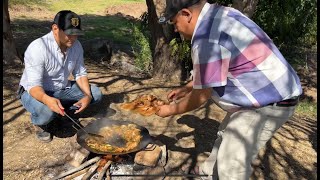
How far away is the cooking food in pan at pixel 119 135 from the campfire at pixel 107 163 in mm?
142

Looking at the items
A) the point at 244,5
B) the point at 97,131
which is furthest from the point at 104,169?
the point at 244,5

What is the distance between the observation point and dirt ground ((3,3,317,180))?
156 inches

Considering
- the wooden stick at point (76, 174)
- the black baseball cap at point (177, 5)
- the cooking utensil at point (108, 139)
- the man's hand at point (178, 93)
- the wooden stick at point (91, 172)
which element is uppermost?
the black baseball cap at point (177, 5)

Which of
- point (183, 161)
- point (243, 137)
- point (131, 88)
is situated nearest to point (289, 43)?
point (131, 88)

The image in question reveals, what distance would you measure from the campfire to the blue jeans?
576 millimetres

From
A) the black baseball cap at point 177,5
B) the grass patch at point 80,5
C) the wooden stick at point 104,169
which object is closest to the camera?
the black baseball cap at point 177,5

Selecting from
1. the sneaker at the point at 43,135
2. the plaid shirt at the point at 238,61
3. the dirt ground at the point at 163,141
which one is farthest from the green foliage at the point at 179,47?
the plaid shirt at the point at 238,61

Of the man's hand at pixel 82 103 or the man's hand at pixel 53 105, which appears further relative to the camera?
the man's hand at pixel 82 103

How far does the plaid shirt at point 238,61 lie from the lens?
8.47 feet

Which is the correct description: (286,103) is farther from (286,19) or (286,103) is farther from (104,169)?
(286,19)

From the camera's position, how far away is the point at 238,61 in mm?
2648

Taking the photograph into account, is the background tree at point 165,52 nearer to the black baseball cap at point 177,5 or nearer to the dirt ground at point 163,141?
the dirt ground at point 163,141

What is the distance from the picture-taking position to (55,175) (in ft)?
12.1

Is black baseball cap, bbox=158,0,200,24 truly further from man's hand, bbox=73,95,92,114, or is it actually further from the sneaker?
the sneaker
